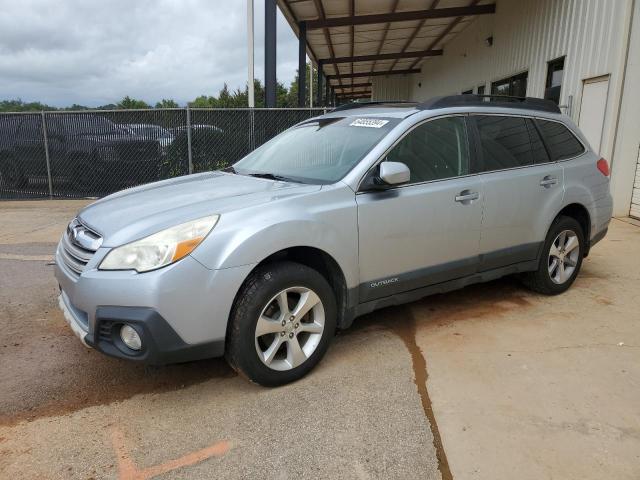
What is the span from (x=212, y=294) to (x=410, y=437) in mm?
1269

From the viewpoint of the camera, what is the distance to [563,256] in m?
4.59

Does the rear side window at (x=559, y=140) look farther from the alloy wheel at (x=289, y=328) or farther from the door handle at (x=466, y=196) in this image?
the alloy wheel at (x=289, y=328)

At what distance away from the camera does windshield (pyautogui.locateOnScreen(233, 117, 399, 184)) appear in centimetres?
348

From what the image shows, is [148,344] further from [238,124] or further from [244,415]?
[238,124]

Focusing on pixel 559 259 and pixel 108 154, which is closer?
pixel 559 259

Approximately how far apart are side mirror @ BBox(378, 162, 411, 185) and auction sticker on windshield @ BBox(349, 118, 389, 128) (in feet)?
1.77

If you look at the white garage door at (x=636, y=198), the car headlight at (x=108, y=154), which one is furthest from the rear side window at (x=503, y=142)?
the car headlight at (x=108, y=154)

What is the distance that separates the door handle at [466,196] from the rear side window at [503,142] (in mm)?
225

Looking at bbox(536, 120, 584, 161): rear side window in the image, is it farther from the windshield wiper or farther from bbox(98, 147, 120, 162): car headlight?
bbox(98, 147, 120, 162): car headlight

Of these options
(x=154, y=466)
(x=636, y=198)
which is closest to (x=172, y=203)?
(x=154, y=466)

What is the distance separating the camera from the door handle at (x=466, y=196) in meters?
3.70

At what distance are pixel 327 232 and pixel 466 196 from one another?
1.26 metres

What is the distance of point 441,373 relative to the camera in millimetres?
3203

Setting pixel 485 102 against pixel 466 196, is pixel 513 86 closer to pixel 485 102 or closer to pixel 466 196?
pixel 485 102
